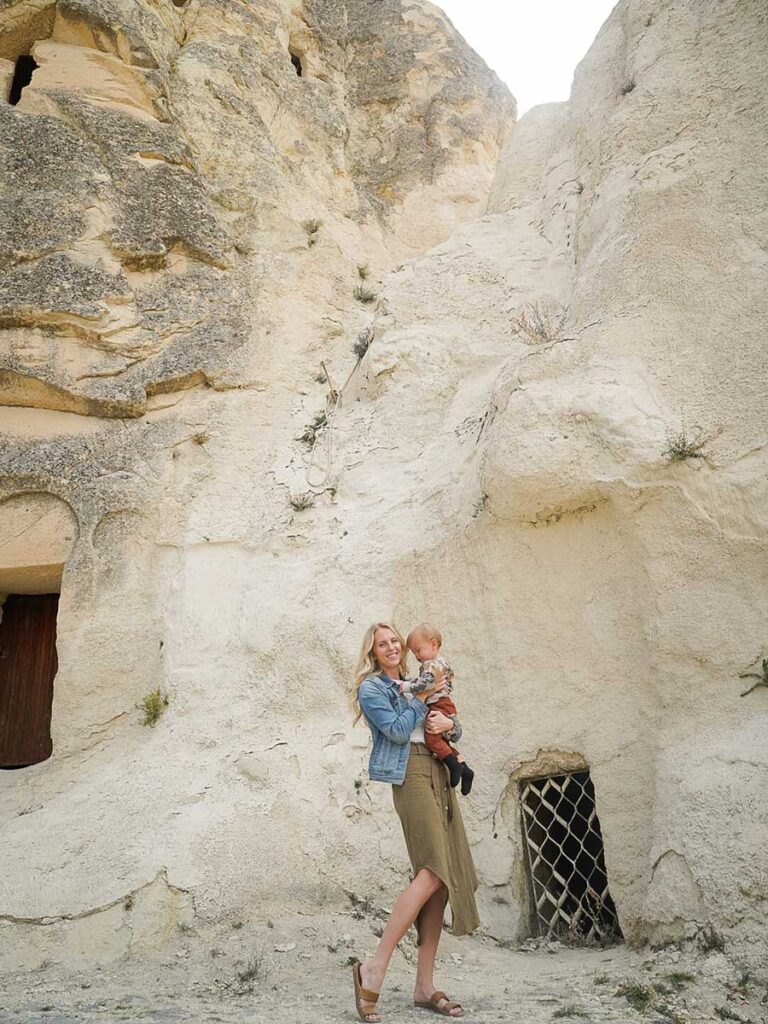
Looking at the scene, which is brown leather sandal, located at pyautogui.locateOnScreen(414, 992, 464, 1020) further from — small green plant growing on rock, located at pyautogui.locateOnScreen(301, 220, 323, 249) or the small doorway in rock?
the small doorway in rock

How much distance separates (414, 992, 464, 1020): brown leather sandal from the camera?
117 inches

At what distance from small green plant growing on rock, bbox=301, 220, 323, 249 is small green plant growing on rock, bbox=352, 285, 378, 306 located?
577 millimetres

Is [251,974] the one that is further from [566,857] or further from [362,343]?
[362,343]

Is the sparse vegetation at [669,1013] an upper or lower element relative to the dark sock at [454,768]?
lower

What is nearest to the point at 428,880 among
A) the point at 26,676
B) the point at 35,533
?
the point at 35,533

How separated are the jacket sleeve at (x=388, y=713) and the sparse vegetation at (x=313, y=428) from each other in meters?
3.49

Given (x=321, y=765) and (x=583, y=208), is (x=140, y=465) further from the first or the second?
(x=583, y=208)

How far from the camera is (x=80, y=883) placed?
13.7ft

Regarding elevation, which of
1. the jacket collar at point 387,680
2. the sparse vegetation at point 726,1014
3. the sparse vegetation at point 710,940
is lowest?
the sparse vegetation at point 726,1014

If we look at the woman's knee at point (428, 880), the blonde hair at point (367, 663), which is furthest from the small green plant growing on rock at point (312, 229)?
the woman's knee at point (428, 880)

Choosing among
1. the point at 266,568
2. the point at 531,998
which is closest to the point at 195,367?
the point at 266,568

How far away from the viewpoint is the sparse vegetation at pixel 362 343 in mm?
7082

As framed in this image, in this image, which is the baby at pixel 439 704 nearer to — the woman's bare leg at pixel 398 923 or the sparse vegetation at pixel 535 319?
the woman's bare leg at pixel 398 923

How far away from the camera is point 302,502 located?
232 inches
